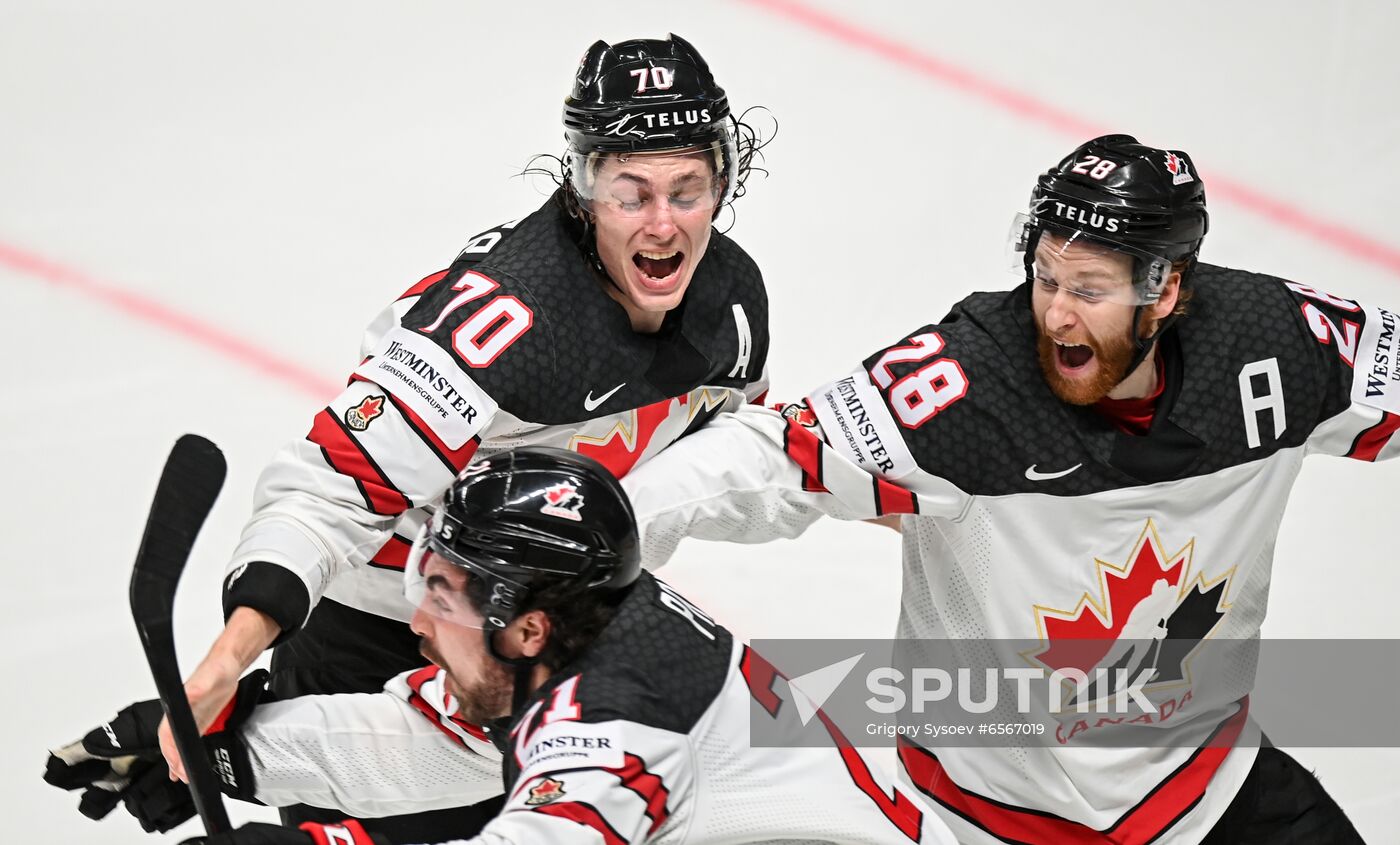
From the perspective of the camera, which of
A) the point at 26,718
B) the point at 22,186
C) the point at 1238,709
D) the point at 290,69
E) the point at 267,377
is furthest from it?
the point at 290,69

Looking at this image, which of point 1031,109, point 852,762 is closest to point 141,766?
Result: point 852,762

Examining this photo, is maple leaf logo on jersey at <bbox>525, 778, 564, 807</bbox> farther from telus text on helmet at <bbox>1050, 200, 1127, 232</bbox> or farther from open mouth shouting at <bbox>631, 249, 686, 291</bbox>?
telus text on helmet at <bbox>1050, 200, 1127, 232</bbox>

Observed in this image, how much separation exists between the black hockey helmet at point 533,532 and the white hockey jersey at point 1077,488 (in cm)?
51

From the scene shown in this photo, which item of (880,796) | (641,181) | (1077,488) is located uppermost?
(641,181)

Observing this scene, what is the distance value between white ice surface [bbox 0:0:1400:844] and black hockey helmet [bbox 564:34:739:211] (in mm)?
1448

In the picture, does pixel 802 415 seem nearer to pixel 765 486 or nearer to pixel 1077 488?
pixel 765 486

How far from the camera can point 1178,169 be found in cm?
264

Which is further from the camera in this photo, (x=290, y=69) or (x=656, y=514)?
(x=290, y=69)

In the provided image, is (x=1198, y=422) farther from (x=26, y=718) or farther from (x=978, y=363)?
(x=26, y=718)

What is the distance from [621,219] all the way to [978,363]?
0.57m

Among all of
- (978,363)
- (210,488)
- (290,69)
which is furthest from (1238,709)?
(290,69)

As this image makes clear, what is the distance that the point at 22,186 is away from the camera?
5.00 m

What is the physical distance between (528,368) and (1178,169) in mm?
1000

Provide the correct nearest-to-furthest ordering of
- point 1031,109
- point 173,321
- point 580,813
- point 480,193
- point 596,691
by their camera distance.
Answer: point 580,813
point 596,691
point 173,321
point 480,193
point 1031,109
